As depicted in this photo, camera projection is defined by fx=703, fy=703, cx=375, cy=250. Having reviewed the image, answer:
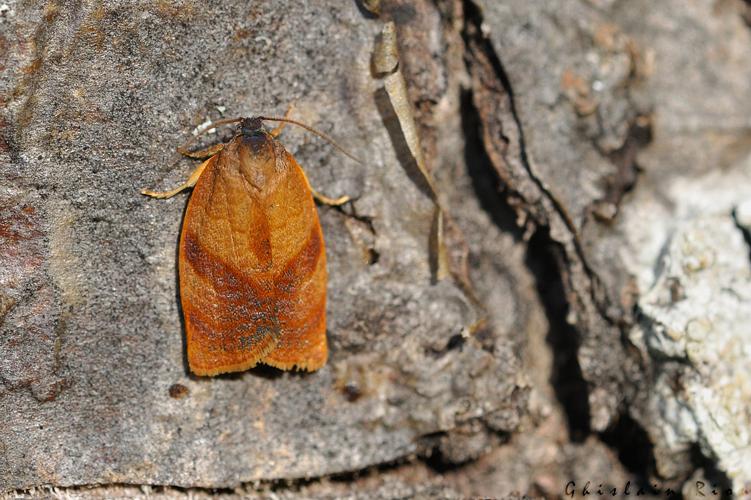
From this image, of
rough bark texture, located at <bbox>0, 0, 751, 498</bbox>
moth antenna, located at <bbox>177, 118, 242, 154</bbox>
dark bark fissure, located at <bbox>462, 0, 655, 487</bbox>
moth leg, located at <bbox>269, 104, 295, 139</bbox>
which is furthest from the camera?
dark bark fissure, located at <bbox>462, 0, 655, 487</bbox>

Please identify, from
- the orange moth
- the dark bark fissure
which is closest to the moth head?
the orange moth

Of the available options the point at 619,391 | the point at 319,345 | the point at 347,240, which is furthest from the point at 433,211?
the point at 619,391

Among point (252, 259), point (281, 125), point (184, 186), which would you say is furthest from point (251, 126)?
point (252, 259)

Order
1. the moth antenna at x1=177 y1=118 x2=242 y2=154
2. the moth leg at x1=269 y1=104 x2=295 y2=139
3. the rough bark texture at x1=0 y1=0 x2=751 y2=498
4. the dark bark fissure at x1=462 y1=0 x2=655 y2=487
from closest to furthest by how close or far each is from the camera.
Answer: the rough bark texture at x1=0 y1=0 x2=751 y2=498
the moth antenna at x1=177 y1=118 x2=242 y2=154
the moth leg at x1=269 y1=104 x2=295 y2=139
the dark bark fissure at x1=462 y1=0 x2=655 y2=487

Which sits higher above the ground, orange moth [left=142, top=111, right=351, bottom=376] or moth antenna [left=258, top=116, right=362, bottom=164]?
moth antenna [left=258, top=116, right=362, bottom=164]

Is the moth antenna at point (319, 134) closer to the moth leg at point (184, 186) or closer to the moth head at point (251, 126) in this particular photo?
the moth head at point (251, 126)

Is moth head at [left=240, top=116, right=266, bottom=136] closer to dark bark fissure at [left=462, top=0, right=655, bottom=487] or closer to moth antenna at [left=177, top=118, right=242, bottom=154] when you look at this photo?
moth antenna at [left=177, top=118, right=242, bottom=154]

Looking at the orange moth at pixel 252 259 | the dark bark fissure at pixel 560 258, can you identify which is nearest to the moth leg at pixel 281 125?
the orange moth at pixel 252 259
